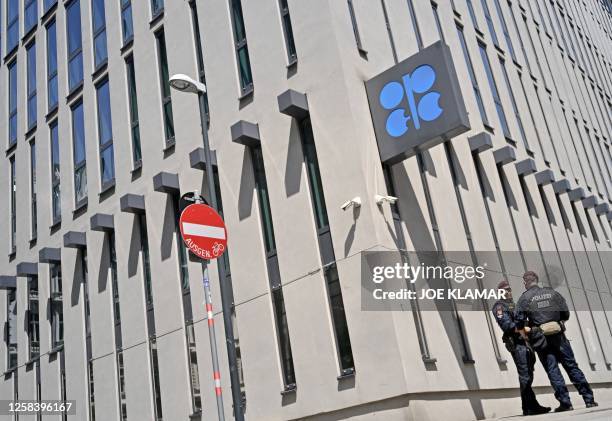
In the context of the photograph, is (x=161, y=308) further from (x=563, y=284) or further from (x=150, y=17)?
(x=563, y=284)

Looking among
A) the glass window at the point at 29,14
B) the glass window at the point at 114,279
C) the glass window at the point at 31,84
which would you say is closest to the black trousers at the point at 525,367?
the glass window at the point at 114,279

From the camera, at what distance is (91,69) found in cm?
2266

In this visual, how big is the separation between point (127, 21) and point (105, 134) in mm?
3376

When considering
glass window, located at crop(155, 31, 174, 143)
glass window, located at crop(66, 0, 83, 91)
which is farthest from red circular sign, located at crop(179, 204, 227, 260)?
glass window, located at crop(66, 0, 83, 91)

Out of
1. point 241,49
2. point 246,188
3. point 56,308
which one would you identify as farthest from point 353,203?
point 56,308

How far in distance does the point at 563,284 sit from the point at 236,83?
464 inches

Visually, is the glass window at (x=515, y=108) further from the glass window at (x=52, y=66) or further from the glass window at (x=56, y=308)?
the glass window at (x=56, y=308)

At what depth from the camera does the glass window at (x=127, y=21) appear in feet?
69.6

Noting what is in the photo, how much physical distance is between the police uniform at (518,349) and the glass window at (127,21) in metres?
14.0

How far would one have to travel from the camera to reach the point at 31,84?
26.1m

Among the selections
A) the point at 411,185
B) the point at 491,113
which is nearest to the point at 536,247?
the point at 491,113

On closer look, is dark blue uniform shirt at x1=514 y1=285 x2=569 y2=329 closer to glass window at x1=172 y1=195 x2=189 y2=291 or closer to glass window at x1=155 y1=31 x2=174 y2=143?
glass window at x1=172 y1=195 x2=189 y2=291

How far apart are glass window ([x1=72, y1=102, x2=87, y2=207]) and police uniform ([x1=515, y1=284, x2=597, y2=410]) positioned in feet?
47.1

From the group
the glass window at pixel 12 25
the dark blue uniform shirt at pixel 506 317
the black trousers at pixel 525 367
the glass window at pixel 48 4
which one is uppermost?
the glass window at pixel 12 25
